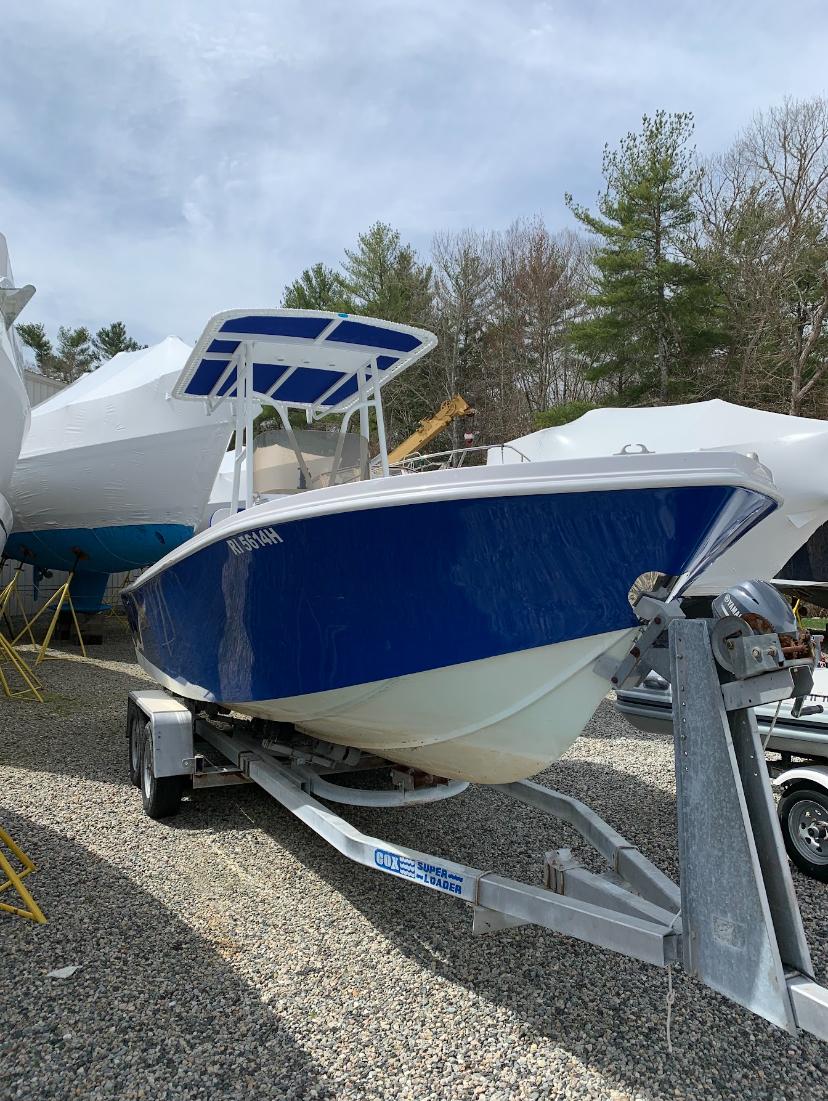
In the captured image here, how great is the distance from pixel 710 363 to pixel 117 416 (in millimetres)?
15568

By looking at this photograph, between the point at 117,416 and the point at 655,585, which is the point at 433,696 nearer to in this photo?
the point at 655,585

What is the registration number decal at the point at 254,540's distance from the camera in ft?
9.95

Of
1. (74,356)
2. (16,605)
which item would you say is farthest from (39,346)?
(16,605)

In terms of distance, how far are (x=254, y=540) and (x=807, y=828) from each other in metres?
2.81

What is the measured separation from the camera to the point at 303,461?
438 centimetres

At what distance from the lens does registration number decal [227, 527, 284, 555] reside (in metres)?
3.03

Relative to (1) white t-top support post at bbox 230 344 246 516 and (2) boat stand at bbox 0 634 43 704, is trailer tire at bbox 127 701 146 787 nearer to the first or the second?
(1) white t-top support post at bbox 230 344 246 516

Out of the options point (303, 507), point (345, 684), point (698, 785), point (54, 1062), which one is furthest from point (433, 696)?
point (54, 1062)

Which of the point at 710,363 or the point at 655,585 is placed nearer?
the point at 655,585

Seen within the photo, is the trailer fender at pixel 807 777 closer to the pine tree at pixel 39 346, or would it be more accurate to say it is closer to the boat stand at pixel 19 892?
the boat stand at pixel 19 892

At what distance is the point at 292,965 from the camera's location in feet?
8.86

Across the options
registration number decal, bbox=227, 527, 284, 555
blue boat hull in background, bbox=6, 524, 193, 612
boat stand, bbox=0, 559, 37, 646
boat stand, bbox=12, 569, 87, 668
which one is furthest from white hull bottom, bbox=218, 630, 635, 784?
boat stand, bbox=0, 559, 37, 646

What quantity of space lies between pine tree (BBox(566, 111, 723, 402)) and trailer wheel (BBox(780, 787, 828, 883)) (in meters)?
17.5

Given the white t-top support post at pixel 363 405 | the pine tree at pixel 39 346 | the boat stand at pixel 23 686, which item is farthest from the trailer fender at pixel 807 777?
the pine tree at pixel 39 346
